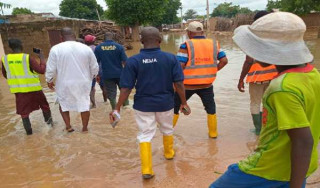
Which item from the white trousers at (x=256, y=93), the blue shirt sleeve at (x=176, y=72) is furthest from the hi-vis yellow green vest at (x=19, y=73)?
the white trousers at (x=256, y=93)

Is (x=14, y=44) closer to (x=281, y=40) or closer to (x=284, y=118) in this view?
(x=281, y=40)

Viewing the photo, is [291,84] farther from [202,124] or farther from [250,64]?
[202,124]

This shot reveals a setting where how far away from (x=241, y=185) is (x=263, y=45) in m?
0.81

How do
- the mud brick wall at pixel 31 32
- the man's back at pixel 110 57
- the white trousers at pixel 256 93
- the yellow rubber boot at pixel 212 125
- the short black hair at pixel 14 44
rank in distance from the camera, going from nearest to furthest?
the white trousers at pixel 256 93, the yellow rubber boot at pixel 212 125, the short black hair at pixel 14 44, the man's back at pixel 110 57, the mud brick wall at pixel 31 32

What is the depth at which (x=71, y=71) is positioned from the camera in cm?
451

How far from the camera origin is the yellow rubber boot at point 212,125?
13.8ft

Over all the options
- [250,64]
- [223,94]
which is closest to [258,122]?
[250,64]

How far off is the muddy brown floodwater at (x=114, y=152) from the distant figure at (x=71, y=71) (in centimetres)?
63

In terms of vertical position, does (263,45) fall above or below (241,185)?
above

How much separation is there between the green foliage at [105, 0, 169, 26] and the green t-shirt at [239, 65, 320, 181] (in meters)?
26.9

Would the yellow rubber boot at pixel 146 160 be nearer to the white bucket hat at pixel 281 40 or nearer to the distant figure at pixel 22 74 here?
the white bucket hat at pixel 281 40

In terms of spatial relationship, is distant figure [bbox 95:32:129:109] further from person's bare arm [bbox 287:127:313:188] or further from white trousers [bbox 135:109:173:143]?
person's bare arm [bbox 287:127:313:188]

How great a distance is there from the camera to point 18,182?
344cm

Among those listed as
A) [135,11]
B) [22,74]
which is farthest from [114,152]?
[135,11]
